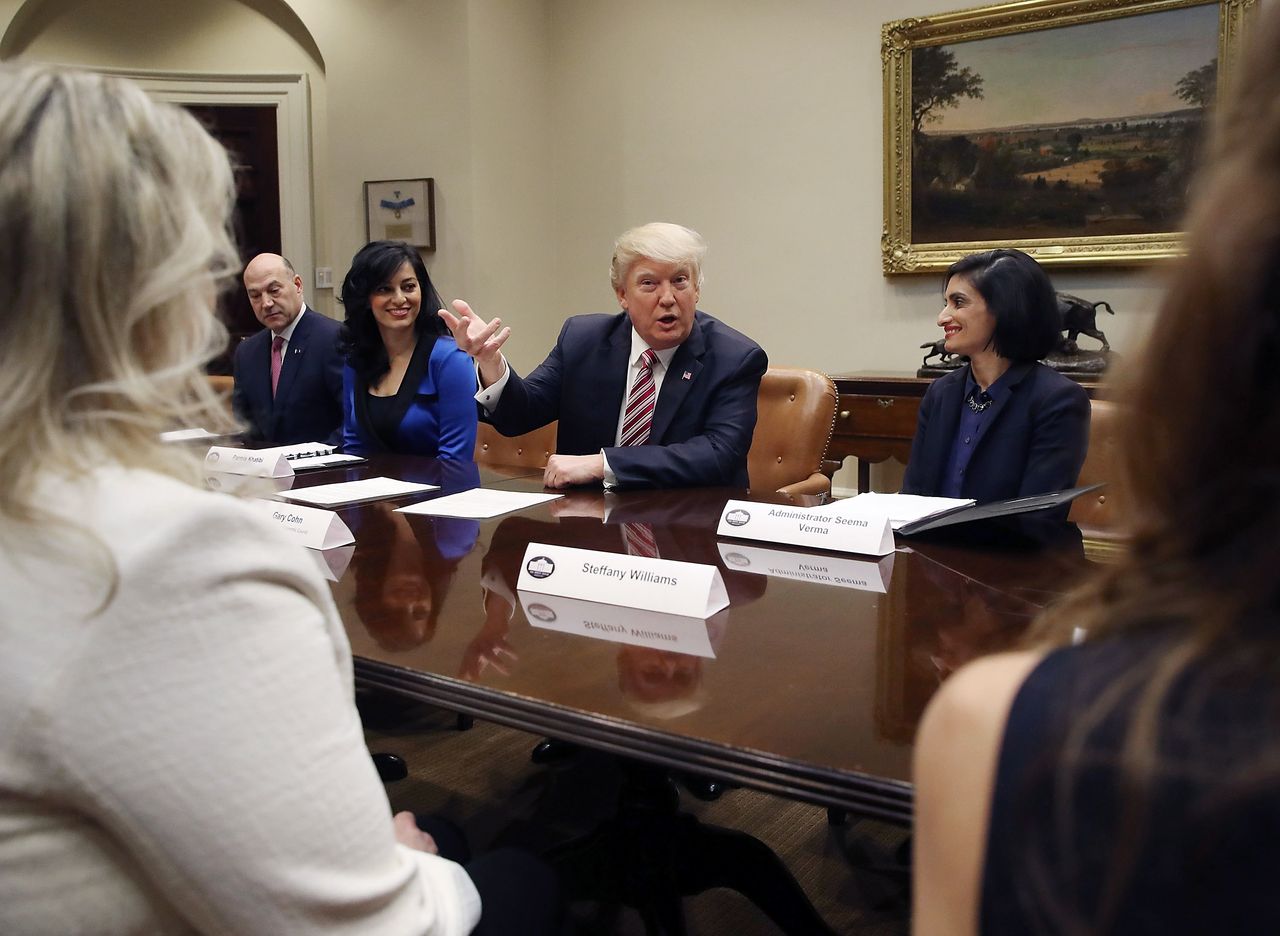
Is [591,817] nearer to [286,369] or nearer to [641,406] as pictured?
[641,406]

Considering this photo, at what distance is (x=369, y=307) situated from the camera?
3.51m

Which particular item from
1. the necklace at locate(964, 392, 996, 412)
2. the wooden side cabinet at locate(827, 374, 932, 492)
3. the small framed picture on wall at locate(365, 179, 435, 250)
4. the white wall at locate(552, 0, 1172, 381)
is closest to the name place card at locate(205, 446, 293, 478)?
the necklace at locate(964, 392, 996, 412)

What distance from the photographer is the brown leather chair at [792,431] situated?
127 inches

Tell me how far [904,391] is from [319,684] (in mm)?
4329

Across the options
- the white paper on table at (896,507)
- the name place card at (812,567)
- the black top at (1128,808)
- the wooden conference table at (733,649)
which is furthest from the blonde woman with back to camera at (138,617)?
the white paper on table at (896,507)

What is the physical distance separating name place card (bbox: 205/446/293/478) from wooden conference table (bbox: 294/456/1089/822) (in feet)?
2.68

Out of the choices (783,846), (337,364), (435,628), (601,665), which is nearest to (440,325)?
(337,364)

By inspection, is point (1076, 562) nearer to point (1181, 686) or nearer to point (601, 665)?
point (601, 665)

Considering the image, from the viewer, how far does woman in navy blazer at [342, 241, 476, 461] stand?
342 centimetres

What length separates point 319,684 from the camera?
0.79 meters

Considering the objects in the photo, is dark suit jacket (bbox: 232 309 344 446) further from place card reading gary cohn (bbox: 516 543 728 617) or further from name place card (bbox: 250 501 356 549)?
place card reading gary cohn (bbox: 516 543 728 617)

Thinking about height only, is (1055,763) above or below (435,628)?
above

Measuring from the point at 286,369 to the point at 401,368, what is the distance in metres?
0.74

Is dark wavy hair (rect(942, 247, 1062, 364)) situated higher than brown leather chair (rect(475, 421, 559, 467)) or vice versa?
dark wavy hair (rect(942, 247, 1062, 364))
